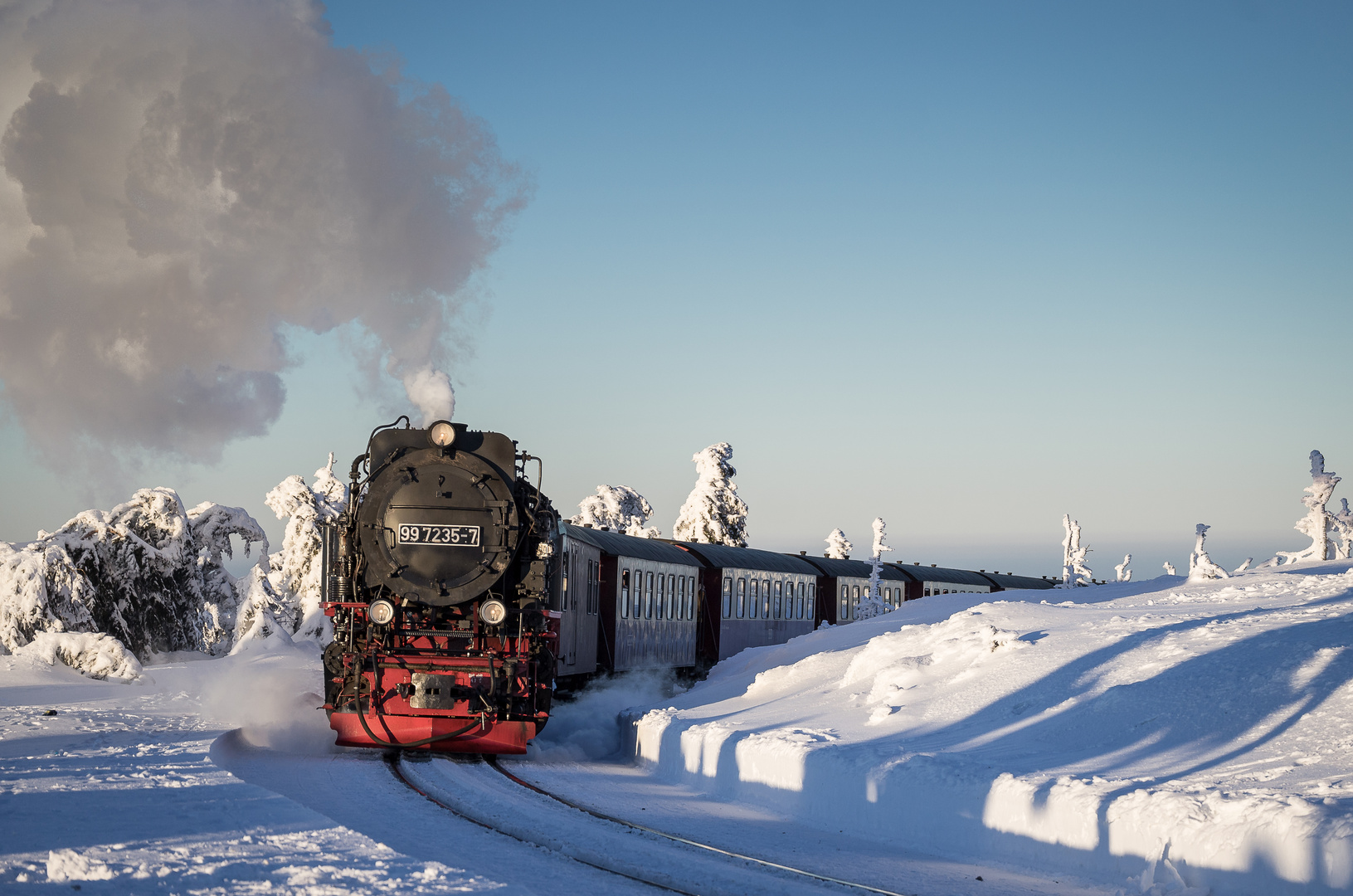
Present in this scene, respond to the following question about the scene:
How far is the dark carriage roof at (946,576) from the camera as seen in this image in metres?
39.8

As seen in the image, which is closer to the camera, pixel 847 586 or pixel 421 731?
pixel 421 731

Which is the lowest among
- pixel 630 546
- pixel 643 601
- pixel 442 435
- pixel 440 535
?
pixel 643 601

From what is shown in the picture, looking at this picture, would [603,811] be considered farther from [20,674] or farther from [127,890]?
[20,674]

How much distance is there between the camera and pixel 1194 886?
7.82 metres

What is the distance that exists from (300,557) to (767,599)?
16.8 meters

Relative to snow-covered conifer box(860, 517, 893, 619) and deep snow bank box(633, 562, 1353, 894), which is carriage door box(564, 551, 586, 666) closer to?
deep snow bank box(633, 562, 1353, 894)

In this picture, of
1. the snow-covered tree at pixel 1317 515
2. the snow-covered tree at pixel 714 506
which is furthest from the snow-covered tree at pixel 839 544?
the snow-covered tree at pixel 1317 515

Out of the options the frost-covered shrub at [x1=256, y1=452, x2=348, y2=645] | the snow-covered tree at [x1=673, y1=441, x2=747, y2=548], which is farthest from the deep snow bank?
the snow-covered tree at [x1=673, y1=441, x2=747, y2=548]

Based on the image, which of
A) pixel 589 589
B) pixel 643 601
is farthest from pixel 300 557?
pixel 589 589

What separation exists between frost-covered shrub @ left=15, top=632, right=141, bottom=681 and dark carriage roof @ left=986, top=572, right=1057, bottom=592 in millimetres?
32268

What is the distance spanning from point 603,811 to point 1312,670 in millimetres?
8272

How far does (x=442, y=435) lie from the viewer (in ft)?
46.1

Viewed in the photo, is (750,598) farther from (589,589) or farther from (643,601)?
(589,589)

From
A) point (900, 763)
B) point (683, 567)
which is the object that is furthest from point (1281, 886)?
point (683, 567)
